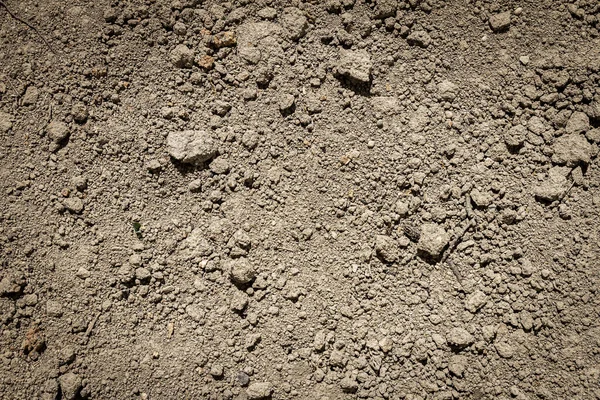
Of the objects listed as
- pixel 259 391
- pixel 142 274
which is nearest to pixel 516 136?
pixel 259 391

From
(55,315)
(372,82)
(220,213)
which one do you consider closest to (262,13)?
(372,82)

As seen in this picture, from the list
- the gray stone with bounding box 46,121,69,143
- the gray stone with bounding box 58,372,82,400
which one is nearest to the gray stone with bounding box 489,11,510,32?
the gray stone with bounding box 46,121,69,143

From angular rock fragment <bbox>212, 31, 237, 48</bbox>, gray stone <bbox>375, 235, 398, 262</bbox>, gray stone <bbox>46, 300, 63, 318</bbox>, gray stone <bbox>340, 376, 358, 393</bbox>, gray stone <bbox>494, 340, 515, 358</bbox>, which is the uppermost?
angular rock fragment <bbox>212, 31, 237, 48</bbox>

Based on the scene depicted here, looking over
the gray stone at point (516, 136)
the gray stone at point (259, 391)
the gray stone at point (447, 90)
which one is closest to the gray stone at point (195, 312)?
the gray stone at point (259, 391)

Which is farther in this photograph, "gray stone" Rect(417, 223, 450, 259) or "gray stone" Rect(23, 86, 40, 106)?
"gray stone" Rect(23, 86, 40, 106)

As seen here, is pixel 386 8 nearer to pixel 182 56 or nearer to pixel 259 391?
pixel 182 56

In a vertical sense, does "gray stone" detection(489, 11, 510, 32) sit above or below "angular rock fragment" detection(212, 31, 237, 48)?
above

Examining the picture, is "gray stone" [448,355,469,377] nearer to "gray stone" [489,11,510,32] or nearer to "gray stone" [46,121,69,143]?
"gray stone" [489,11,510,32]

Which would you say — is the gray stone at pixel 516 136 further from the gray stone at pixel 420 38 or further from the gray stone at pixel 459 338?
the gray stone at pixel 459 338
